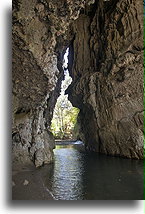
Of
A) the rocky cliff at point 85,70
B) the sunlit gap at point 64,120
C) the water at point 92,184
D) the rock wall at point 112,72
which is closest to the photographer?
the water at point 92,184

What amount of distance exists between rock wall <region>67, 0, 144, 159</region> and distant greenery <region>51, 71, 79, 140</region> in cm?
1905

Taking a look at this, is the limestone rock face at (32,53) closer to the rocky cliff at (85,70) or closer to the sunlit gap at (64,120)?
the rocky cliff at (85,70)

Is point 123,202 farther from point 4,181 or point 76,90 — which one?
point 76,90

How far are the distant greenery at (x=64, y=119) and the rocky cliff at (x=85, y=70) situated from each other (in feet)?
57.6

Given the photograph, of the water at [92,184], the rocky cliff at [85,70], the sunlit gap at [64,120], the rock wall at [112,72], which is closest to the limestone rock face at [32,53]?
the rocky cliff at [85,70]

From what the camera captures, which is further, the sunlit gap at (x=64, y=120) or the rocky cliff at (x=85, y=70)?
the sunlit gap at (x=64, y=120)

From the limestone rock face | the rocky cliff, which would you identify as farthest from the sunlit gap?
the limestone rock face

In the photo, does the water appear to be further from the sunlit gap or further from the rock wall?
the sunlit gap

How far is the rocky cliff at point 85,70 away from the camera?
19.3 ft

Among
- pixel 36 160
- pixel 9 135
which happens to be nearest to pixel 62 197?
pixel 9 135

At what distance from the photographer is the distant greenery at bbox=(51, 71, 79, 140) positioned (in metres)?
35.3

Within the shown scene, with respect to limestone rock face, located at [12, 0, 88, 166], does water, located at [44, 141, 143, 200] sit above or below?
below

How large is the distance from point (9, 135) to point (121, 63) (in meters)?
9.46

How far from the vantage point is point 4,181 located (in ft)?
12.2
